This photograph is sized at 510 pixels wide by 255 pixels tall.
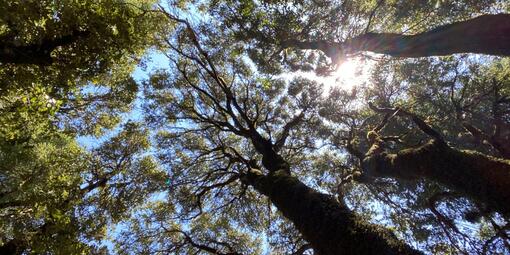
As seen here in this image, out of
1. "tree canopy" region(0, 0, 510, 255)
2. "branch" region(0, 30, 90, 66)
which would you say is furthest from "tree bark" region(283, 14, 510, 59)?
"branch" region(0, 30, 90, 66)

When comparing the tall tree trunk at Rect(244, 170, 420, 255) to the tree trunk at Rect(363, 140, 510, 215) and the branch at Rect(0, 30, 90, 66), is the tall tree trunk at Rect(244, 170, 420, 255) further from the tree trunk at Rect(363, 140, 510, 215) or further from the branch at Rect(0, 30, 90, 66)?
the branch at Rect(0, 30, 90, 66)

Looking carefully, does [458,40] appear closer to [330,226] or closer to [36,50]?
[330,226]

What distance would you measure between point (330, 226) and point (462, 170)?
2037 mm

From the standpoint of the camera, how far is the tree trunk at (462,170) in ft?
13.4

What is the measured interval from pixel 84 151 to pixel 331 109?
8183 mm

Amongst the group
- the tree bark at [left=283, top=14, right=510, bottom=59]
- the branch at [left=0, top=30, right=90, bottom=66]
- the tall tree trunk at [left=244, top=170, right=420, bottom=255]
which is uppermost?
the branch at [left=0, top=30, right=90, bottom=66]

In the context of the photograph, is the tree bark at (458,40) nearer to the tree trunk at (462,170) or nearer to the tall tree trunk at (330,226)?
the tree trunk at (462,170)

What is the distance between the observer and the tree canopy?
505 cm

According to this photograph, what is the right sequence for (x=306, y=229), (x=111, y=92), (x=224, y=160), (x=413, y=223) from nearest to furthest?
1. (x=306, y=229)
2. (x=413, y=223)
3. (x=111, y=92)
4. (x=224, y=160)

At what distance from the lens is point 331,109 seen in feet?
37.2

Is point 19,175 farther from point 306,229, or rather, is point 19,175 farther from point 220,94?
point 306,229

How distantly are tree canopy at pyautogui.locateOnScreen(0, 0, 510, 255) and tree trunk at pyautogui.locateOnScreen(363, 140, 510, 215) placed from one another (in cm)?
2

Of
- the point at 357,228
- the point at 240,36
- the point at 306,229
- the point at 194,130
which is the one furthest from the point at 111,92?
the point at 357,228

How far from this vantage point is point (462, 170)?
456cm
